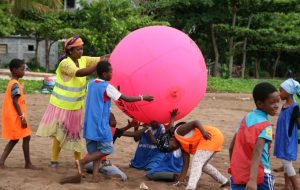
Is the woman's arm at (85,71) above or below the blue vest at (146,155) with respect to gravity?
above

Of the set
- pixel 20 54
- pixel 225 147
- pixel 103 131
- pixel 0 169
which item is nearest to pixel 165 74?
pixel 103 131

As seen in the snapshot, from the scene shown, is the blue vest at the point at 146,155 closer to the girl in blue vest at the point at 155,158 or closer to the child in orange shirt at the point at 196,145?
the girl in blue vest at the point at 155,158

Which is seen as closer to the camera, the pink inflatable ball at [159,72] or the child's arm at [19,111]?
the pink inflatable ball at [159,72]

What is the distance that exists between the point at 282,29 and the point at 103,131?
79.8ft

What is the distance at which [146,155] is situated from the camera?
627 centimetres

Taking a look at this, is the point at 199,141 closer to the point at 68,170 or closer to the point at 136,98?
the point at 136,98

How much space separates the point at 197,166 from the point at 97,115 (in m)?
1.16

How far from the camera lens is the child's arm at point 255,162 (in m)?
3.37

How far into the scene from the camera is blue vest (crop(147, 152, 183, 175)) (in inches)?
227

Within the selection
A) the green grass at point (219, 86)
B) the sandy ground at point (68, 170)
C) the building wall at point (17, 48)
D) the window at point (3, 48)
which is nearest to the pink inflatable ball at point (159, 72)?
the sandy ground at point (68, 170)

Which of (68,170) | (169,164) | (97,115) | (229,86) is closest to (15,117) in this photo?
(68,170)

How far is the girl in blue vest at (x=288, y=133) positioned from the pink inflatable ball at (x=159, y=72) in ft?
3.01

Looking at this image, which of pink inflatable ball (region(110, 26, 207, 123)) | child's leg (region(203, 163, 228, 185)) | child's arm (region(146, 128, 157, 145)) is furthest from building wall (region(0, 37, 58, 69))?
child's leg (region(203, 163, 228, 185))

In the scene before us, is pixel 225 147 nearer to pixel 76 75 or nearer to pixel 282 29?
pixel 76 75
